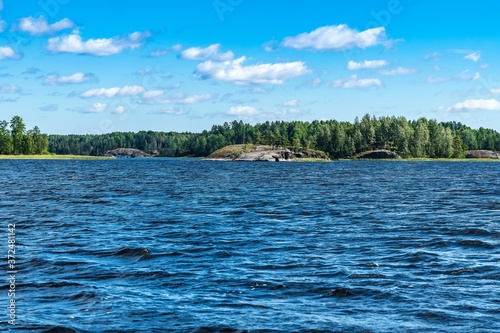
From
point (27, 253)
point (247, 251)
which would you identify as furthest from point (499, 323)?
point (27, 253)

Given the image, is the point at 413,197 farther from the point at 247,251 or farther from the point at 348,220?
the point at 247,251

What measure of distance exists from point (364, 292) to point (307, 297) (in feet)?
7.68

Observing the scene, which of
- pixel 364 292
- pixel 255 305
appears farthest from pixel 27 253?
pixel 364 292

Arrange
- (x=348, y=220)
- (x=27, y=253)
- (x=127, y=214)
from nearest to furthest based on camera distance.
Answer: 1. (x=27, y=253)
2. (x=348, y=220)
3. (x=127, y=214)

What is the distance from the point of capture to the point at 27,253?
2872 cm

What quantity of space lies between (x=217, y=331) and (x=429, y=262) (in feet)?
44.5

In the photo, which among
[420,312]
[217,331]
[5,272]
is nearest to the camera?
[217,331]

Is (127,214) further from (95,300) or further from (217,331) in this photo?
(217,331)

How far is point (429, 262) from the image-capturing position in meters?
26.4

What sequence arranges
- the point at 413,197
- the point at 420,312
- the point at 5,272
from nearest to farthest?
the point at 420,312 < the point at 5,272 < the point at 413,197

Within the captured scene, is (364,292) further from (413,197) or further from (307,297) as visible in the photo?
(413,197)

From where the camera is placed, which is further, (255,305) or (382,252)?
(382,252)

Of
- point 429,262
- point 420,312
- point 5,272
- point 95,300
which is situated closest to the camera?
point 420,312

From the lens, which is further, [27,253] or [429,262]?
[27,253]
